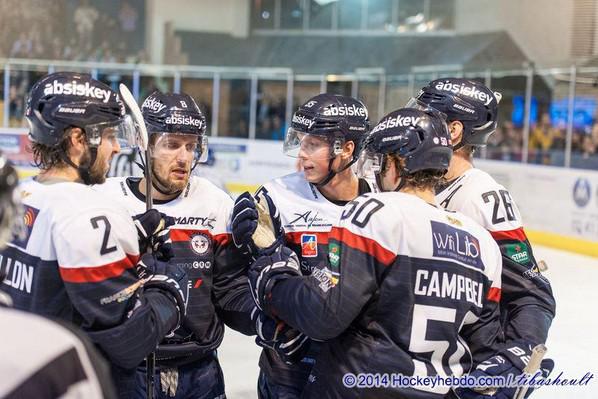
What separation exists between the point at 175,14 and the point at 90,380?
62.0 feet

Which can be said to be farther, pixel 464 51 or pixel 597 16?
pixel 464 51

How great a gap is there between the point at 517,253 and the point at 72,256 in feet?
4.80

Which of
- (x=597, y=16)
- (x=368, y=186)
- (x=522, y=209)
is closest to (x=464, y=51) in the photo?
(x=597, y=16)

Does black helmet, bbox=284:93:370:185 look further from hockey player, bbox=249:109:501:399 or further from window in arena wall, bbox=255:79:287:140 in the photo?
window in arena wall, bbox=255:79:287:140

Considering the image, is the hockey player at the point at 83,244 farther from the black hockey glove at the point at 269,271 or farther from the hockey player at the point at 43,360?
the hockey player at the point at 43,360

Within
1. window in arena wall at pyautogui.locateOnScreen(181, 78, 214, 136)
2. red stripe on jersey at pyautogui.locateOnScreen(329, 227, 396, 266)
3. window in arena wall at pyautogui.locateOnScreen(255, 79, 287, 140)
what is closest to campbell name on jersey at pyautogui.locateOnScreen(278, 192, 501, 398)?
red stripe on jersey at pyautogui.locateOnScreen(329, 227, 396, 266)

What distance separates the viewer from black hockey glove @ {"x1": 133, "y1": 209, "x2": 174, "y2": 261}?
2.24 metres

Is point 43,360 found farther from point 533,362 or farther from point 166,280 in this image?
point 533,362

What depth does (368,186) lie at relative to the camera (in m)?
3.03

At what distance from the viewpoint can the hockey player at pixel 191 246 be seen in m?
2.77

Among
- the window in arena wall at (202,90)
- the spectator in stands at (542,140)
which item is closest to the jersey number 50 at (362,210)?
the spectator in stands at (542,140)

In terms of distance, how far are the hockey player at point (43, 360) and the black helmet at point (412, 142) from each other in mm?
1217

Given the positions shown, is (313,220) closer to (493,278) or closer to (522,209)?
(493,278)

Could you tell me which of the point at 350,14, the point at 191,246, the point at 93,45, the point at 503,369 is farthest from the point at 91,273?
the point at 350,14
